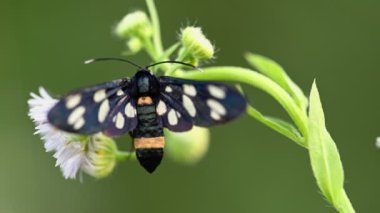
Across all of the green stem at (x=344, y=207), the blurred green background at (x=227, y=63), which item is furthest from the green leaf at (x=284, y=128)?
the blurred green background at (x=227, y=63)

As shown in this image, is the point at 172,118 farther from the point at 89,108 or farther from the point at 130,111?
the point at 89,108

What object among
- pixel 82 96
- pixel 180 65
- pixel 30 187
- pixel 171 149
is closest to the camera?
pixel 82 96

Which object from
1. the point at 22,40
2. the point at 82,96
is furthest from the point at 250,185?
the point at 82,96

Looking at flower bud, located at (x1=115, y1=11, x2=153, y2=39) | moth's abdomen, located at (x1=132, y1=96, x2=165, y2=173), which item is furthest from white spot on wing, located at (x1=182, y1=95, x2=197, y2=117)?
flower bud, located at (x1=115, y1=11, x2=153, y2=39)

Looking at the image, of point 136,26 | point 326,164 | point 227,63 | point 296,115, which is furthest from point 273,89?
point 227,63

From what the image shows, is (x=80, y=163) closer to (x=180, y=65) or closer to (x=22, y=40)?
(x=180, y=65)

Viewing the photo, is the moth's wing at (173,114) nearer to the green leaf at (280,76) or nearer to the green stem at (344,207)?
the green leaf at (280,76)
